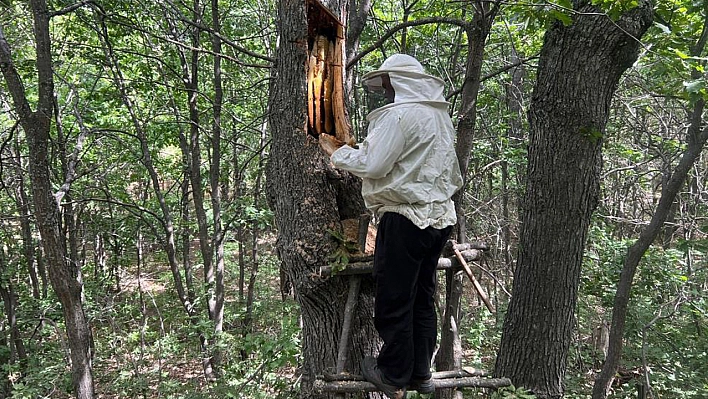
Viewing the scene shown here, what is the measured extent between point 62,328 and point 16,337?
53.7 inches

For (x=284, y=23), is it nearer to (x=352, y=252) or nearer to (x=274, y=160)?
(x=274, y=160)

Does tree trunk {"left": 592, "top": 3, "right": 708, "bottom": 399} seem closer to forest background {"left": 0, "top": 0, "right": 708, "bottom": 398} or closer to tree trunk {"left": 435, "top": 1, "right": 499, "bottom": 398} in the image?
forest background {"left": 0, "top": 0, "right": 708, "bottom": 398}

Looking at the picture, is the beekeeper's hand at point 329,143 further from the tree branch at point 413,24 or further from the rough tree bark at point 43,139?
the rough tree bark at point 43,139

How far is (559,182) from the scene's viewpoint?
10.4 ft

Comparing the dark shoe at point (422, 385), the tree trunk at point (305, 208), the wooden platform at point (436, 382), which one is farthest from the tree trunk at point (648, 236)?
the tree trunk at point (305, 208)

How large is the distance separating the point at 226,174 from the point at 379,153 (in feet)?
28.5

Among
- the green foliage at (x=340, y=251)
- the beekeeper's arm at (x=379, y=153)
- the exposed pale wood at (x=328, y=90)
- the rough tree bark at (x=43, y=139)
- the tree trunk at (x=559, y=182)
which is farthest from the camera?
the rough tree bark at (x=43, y=139)

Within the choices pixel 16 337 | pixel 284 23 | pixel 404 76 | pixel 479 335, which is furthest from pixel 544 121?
pixel 16 337

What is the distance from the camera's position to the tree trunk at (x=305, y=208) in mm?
2590

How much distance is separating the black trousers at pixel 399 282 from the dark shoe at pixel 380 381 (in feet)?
0.09

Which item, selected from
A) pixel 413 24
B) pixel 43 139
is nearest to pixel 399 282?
pixel 413 24

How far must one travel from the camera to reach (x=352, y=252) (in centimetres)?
262

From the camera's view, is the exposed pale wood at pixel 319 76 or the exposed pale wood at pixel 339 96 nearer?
the exposed pale wood at pixel 319 76

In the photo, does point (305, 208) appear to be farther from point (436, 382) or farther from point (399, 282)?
point (436, 382)
